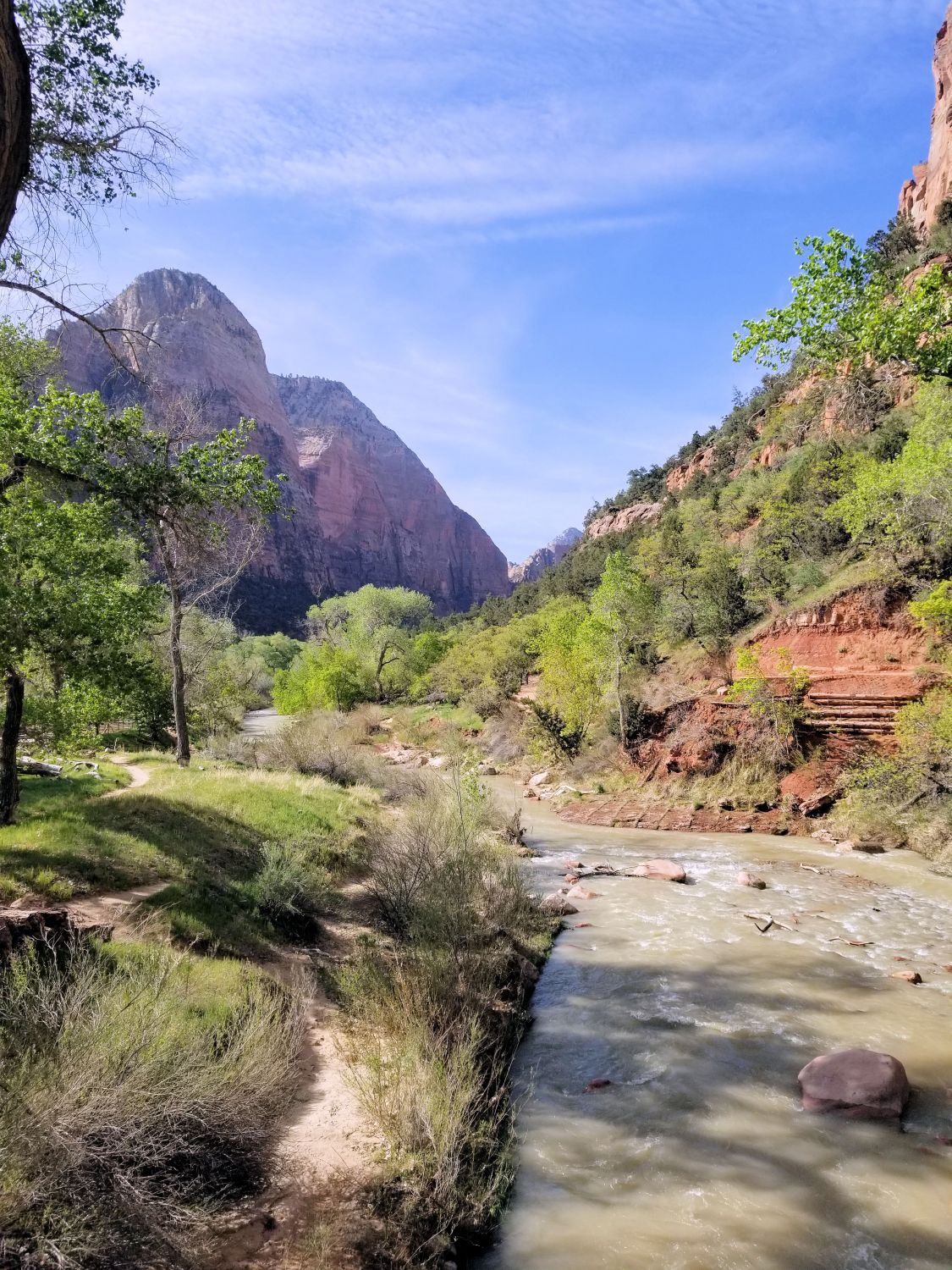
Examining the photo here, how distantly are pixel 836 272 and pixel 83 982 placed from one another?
10.4 metres

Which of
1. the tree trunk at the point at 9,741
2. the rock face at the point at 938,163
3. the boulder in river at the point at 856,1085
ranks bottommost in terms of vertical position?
A: the boulder in river at the point at 856,1085

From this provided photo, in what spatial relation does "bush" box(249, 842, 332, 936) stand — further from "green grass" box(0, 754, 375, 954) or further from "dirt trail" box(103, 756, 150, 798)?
"dirt trail" box(103, 756, 150, 798)

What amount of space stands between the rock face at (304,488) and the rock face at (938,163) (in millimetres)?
93589

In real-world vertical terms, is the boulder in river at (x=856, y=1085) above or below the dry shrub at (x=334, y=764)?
below

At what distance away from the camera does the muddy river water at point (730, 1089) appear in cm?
464

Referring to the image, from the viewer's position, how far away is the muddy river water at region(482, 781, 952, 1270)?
464 cm

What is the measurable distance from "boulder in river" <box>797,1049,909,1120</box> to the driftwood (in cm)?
1685

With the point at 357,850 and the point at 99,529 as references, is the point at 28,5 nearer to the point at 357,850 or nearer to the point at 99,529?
the point at 99,529

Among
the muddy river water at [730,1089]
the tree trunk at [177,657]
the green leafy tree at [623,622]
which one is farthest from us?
the green leafy tree at [623,622]

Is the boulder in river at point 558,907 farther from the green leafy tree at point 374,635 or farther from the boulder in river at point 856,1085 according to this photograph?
the green leafy tree at point 374,635

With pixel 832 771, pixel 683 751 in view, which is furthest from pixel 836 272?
pixel 683 751

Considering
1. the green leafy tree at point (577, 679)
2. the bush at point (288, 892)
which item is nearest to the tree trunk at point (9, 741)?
the bush at point (288, 892)

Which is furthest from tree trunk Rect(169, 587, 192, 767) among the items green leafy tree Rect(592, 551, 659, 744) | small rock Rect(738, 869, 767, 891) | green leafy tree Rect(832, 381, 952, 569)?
green leafy tree Rect(832, 381, 952, 569)

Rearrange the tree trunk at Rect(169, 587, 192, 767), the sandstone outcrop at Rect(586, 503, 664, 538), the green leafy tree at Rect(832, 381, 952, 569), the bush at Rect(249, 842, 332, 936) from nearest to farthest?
the bush at Rect(249, 842, 332, 936) → the green leafy tree at Rect(832, 381, 952, 569) → the tree trunk at Rect(169, 587, 192, 767) → the sandstone outcrop at Rect(586, 503, 664, 538)
